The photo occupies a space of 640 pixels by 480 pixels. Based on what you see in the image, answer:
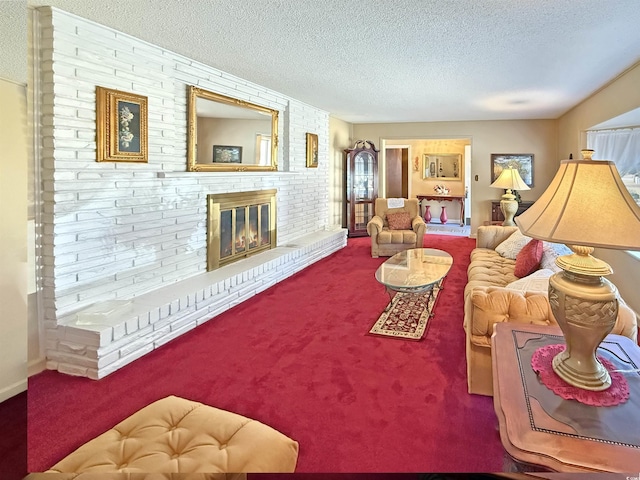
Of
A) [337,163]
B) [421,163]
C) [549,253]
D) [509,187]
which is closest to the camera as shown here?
[549,253]

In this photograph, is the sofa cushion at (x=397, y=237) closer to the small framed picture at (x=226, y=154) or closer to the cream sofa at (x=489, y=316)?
the small framed picture at (x=226, y=154)

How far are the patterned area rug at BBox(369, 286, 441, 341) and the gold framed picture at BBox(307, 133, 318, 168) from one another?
2944 mm

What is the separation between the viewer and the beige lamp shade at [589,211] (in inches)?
50.1

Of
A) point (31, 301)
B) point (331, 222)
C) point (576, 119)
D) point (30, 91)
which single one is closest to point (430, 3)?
point (30, 91)

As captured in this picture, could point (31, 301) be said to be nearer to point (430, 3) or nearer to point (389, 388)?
point (389, 388)

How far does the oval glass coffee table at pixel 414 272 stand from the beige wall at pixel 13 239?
2529 millimetres

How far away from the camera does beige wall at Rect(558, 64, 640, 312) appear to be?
12.3ft

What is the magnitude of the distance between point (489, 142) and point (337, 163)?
117 inches

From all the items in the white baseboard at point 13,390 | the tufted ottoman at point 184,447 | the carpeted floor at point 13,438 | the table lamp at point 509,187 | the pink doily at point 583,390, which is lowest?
the carpeted floor at point 13,438

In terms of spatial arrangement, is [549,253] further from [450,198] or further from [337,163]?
[450,198]

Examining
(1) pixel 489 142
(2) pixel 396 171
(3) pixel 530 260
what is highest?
(1) pixel 489 142

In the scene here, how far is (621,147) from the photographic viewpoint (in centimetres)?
489

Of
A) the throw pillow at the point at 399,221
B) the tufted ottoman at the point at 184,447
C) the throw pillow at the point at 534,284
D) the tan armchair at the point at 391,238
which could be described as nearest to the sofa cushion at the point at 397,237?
the tan armchair at the point at 391,238

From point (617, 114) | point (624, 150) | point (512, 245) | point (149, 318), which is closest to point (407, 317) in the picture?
point (512, 245)
